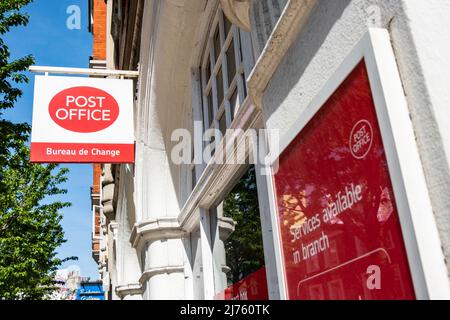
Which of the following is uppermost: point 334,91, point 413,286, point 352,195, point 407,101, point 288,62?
point 288,62

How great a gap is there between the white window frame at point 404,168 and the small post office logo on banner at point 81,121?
4.49 m

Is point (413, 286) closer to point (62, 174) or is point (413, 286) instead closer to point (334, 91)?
point (334, 91)

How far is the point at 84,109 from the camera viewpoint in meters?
5.93

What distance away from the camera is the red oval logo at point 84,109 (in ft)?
18.9

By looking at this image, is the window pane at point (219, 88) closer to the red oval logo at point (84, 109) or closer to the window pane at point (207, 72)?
the window pane at point (207, 72)

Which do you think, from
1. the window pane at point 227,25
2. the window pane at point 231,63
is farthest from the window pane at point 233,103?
the window pane at point 227,25

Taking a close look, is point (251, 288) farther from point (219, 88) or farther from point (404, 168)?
point (404, 168)

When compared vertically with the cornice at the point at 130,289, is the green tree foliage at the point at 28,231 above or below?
above

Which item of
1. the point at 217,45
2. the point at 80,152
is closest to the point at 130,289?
the point at 80,152

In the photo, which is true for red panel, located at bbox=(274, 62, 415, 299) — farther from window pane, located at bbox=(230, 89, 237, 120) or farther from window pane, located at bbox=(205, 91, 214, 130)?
window pane, located at bbox=(205, 91, 214, 130)

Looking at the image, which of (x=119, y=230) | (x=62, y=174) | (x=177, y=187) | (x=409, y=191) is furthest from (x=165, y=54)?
(x=62, y=174)

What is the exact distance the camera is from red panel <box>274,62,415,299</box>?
1.48m

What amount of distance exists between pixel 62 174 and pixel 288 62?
55.8 ft

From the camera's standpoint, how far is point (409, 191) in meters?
1.36
